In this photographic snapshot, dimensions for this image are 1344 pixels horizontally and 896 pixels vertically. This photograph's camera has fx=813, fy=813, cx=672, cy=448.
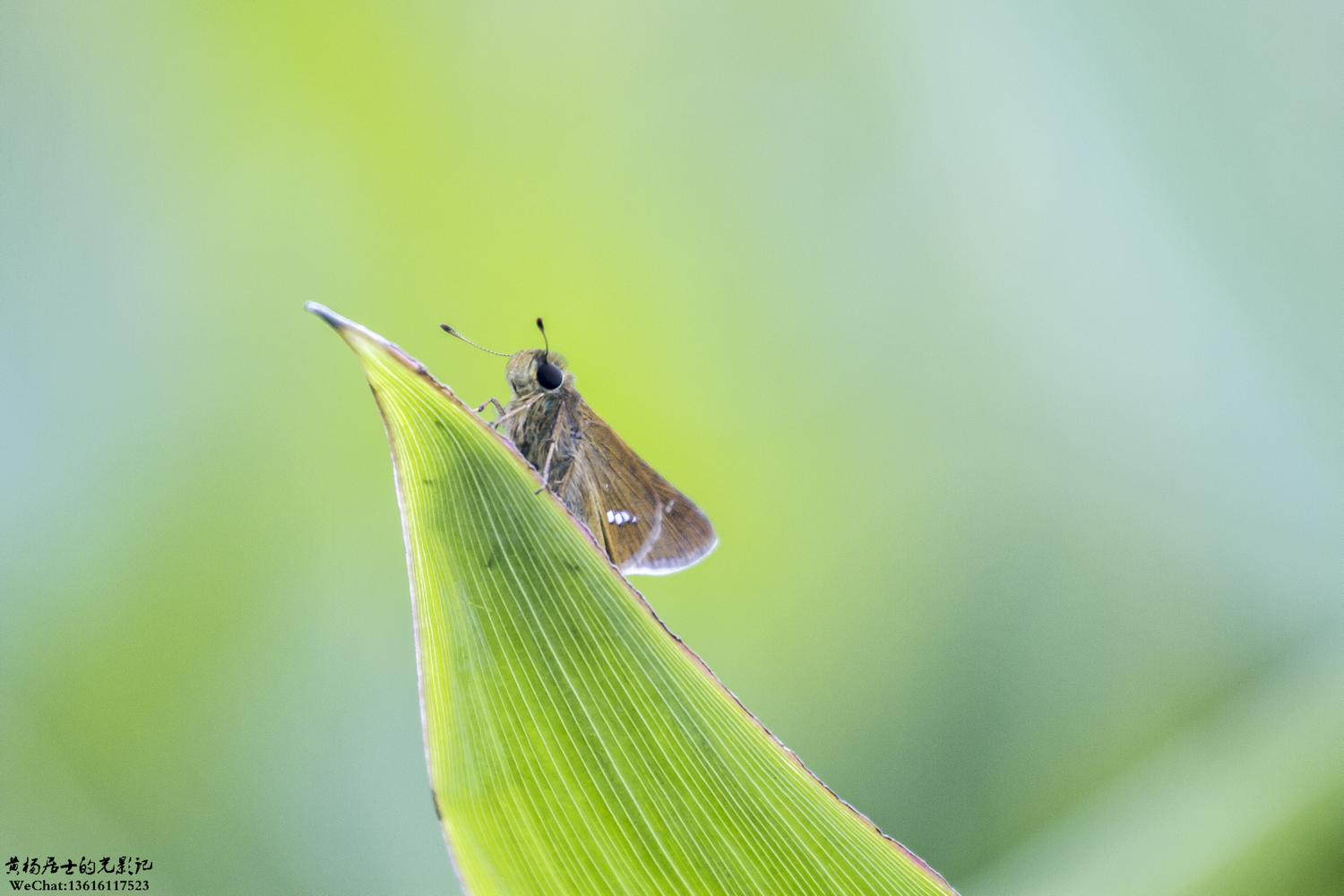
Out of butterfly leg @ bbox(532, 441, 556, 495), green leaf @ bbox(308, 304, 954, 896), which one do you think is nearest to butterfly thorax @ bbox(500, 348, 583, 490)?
butterfly leg @ bbox(532, 441, 556, 495)

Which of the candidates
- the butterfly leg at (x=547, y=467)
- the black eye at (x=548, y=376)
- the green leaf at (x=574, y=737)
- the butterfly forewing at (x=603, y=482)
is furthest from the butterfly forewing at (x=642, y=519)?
the green leaf at (x=574, y=737)

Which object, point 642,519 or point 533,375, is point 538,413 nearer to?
point 533,375

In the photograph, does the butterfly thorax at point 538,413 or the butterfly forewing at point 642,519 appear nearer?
the butterfly thorax at point 538,413

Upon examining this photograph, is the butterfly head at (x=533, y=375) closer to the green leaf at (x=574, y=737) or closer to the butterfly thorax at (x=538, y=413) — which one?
the butterfly thorax at (x=538, y=413)

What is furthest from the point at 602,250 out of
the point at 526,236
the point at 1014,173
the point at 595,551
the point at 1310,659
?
the point at 1310,659

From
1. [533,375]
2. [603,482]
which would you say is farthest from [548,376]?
[603,482]

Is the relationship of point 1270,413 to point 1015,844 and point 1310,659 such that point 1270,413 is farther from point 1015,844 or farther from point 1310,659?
point 1015,844
